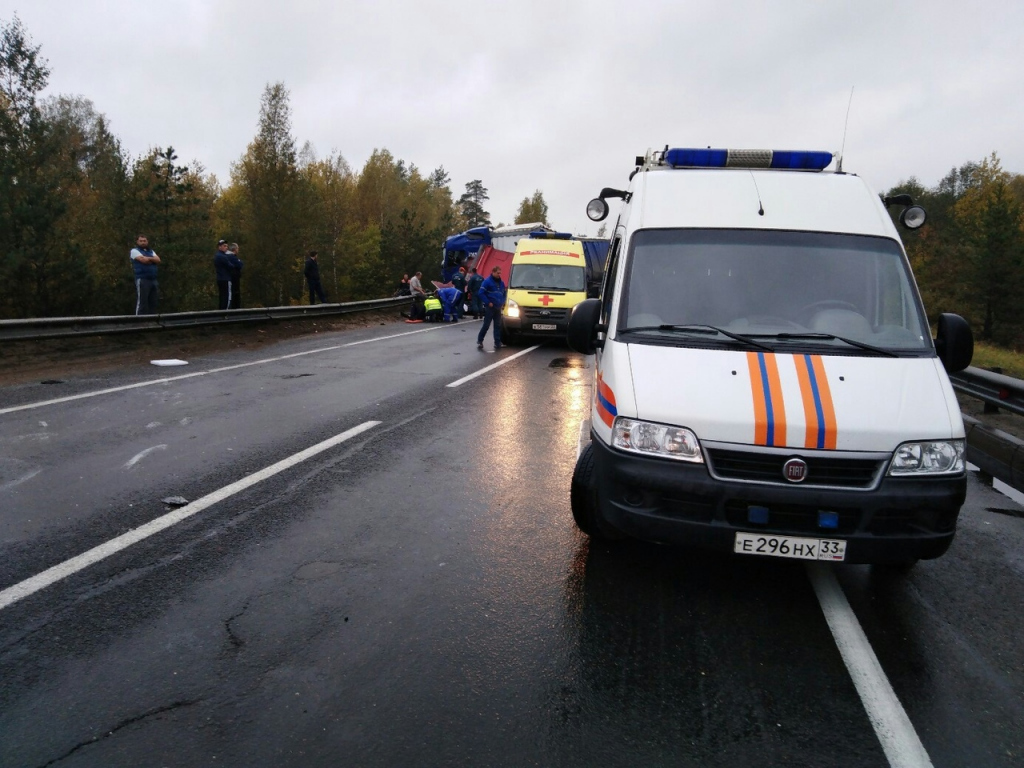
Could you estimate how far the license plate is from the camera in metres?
3.54

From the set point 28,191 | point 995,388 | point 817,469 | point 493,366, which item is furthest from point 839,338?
point 28,191

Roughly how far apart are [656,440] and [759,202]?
2.33 meters

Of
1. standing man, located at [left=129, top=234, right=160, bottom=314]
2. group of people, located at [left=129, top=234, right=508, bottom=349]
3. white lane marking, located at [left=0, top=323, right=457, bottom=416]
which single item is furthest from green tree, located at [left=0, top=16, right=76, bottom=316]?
white lane marking, located at [left=0, top=323, right=457, bottom=416]

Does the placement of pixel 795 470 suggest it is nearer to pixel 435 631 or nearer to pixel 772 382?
pixel 772 382

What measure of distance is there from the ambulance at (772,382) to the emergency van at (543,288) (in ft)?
38.1

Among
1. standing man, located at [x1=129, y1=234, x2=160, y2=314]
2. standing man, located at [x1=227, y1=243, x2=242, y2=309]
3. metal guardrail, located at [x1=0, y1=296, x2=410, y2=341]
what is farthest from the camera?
standing man, located at [x1=227, y1=243, x2=242, y2=309]

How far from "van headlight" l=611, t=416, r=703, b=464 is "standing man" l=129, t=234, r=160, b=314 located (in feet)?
45.4

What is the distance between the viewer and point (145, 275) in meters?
15.3

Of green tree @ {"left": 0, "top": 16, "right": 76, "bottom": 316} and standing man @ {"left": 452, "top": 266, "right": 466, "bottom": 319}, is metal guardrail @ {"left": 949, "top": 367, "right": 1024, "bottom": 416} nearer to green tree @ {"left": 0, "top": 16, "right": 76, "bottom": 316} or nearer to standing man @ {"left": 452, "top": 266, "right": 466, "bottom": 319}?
standing man @ {"left": 452, "top": 266, "right": 466, "bottom": 319}

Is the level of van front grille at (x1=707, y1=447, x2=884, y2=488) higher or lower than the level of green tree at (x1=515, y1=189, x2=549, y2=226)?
lower

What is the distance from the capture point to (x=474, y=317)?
29156 mm

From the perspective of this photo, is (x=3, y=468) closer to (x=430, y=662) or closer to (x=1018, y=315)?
(x=430, y=662)

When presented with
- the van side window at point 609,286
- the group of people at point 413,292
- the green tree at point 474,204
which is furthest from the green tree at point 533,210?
the van side window at point 609,286

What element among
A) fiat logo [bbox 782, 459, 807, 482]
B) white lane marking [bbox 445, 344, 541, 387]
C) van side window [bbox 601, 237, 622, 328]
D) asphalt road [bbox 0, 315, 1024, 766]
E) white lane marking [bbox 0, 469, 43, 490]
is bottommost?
white lane marking [bbox 0, 469, 43, 490]
